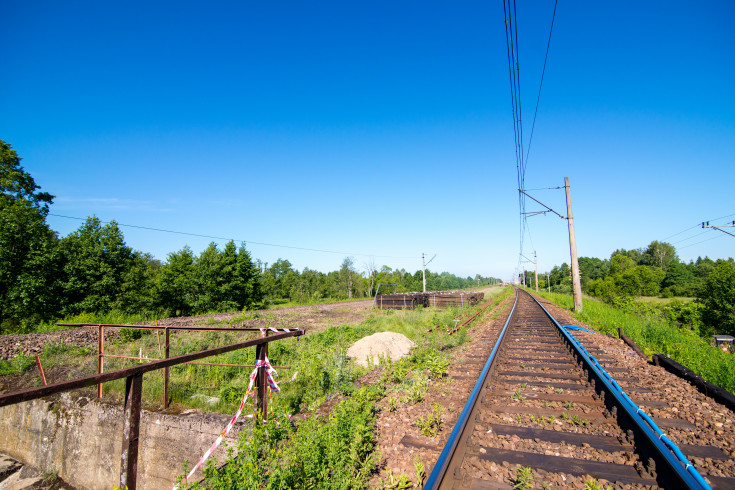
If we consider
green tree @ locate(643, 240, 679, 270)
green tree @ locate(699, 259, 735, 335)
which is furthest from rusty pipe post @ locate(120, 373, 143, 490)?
green tree @ locate(643, 240, 679, 270)

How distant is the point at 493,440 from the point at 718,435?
8.18 ft

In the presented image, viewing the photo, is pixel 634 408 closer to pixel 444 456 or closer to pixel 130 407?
pixel 444 456

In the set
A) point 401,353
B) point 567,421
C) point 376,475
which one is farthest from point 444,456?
point 401,353

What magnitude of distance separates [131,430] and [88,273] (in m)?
29.6

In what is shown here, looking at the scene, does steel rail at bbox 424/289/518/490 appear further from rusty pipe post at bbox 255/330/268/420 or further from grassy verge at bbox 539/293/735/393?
grassy verge at bbox 539/293/735/393

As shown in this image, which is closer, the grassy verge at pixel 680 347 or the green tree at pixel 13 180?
the grassy verge at pixel 680 347

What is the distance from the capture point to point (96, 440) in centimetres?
642

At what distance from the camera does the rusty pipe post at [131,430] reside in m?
2.73

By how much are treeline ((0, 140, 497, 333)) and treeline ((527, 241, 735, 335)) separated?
35999mm

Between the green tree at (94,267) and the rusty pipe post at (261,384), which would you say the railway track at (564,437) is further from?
the green tree at (94,267)

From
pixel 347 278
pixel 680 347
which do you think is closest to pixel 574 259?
pixel 680 347

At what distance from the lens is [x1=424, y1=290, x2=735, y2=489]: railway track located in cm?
278

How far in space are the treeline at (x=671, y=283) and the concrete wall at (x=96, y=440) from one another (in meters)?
21.8

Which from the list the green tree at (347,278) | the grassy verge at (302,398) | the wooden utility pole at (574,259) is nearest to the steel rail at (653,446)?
the grassy verge at (302,398)
